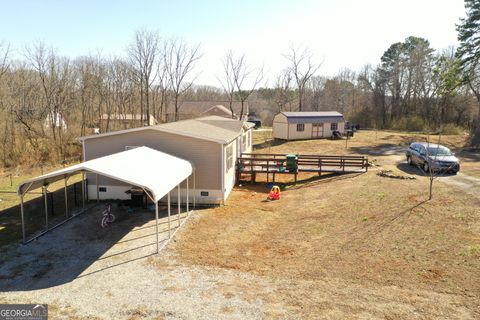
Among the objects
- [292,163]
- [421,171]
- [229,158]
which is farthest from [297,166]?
[421,171]

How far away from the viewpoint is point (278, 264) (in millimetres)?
9836

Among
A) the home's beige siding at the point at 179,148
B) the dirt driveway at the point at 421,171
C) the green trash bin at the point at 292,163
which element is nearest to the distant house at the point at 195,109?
the dirt driveway at the point at 421,171

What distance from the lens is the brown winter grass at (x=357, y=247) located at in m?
7.63

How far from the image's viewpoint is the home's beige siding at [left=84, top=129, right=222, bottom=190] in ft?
51.1

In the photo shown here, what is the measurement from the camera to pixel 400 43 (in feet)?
177

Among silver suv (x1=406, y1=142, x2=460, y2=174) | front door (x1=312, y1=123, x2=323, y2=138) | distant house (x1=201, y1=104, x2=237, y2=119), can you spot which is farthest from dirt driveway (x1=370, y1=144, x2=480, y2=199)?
distant house (x1=201, y1=104, x2=237, y2=119)

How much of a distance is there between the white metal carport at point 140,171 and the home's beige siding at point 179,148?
2.64 ft

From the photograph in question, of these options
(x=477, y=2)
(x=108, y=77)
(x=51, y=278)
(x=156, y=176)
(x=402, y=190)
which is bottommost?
(x=51, y=278)

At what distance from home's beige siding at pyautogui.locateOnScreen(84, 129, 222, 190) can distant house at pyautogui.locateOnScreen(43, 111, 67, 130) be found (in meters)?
20.7

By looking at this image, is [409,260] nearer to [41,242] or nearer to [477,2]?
[41,242]

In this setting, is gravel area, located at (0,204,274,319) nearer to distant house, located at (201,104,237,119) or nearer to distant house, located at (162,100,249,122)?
distant house, located at (201,104,237,119)

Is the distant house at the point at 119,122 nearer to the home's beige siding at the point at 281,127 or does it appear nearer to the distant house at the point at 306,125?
the home's beige siding at the point at 281,127

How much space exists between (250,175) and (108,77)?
1375 inches

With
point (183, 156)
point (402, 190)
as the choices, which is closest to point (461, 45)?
Result: point (402, 190)
